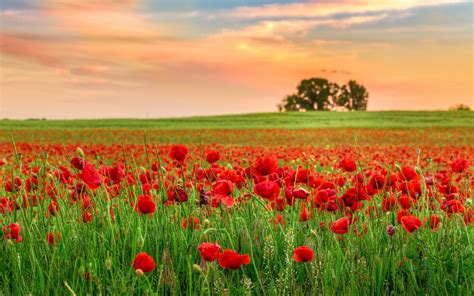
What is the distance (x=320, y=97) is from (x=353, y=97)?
6.15m

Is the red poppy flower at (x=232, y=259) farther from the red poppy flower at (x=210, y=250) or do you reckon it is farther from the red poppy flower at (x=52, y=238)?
the red poppy flower at (x=52, y=238)

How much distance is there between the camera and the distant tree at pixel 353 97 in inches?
3250

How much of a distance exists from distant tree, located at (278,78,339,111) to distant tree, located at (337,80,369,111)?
138 cm

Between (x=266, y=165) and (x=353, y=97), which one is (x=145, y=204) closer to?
(x=266, y=165)

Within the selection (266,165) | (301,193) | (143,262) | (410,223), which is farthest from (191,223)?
(410,223)

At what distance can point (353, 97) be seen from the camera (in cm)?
8375

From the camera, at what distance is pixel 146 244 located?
3371 mm

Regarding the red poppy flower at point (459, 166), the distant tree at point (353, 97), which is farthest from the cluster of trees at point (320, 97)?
the red poppy flower at point (459, 166)

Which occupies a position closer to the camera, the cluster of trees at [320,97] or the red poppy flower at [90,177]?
the red poppy flower at [90,177]

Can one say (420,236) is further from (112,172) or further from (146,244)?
(112,172)

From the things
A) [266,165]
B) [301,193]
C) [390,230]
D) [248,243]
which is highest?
[266,165]

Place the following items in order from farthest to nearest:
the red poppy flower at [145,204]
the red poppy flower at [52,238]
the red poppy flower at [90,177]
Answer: the red poppy flower at [52,238]
the red poppy flower at [145,204]
the red poppy flower at [90,177]

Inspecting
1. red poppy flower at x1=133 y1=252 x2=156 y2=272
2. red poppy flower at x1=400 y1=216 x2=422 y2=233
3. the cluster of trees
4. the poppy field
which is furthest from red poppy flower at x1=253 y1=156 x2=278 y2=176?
the cluster of trees

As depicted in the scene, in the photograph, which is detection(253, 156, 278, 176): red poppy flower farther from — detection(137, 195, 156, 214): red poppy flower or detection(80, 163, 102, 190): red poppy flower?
detection(80, 163, 102, 190): red poppy flower
